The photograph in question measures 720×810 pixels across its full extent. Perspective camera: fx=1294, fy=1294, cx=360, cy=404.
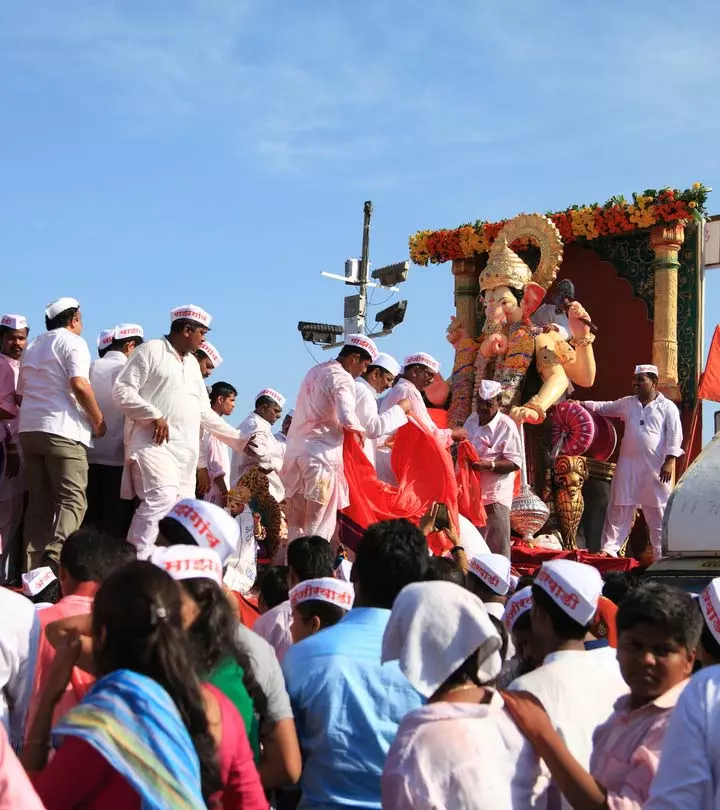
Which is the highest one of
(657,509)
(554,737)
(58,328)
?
(58,328)

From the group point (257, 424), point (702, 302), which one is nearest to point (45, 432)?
point (257, 424)

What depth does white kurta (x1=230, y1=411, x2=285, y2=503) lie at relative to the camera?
418 inches

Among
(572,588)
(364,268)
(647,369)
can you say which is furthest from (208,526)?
(364,268)

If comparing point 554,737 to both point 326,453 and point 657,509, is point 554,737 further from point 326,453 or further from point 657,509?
point 657,509

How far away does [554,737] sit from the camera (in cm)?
309

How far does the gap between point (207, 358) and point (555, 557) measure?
4.16 metres

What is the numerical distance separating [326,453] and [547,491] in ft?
14.8

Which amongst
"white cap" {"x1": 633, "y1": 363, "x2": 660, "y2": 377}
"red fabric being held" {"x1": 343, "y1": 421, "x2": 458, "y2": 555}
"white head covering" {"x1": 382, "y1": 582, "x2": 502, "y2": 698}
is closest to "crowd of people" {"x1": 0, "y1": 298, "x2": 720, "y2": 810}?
"white head covering" {"x1": 382, "y1": 582, "x2": 502, "y2": 698}

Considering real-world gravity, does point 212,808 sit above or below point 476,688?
Answer: below

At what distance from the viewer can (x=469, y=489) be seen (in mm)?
11055

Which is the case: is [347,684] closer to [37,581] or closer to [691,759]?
[691,759]

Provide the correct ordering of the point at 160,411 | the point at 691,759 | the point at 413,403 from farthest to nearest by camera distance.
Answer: the point at 413,403 → the point at 160,411 → the point at 691,759

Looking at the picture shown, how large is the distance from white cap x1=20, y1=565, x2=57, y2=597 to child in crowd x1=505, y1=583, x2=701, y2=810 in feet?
11.3

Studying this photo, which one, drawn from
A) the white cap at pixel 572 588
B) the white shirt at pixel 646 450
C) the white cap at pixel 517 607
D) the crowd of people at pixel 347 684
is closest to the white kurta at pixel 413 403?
the white shirt at pixel 646 450
